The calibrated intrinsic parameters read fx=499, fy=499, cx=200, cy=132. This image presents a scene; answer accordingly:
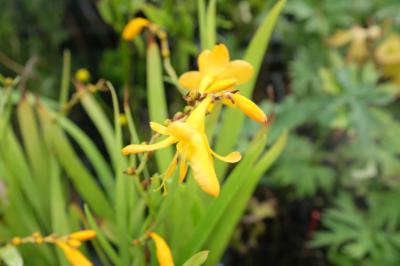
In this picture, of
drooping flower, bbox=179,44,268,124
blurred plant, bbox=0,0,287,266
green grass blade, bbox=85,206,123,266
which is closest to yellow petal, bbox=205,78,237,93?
drooping flower, bbox=179,44,268,124

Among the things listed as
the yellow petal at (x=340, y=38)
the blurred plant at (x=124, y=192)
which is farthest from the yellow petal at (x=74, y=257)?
the yellow petal at (x=340, y=38)

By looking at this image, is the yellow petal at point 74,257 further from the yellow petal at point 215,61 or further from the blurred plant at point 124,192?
the yellow petal at point 215,61

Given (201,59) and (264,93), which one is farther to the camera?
(264,93)

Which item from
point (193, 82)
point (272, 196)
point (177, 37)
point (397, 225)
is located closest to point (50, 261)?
point (193, 82)

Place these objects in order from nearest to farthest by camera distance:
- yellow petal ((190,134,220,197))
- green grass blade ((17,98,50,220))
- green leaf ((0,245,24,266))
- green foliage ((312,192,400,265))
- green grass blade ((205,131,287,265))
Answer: yellow petal ((190,134,220,197)), green leaf ((0,245,24,266)), green grass blade ((205,131,287,265)), green grass blade ((17,98,50,220)), green foliage ((312,192,400,265))

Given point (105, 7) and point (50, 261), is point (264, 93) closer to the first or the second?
point (105, 7)

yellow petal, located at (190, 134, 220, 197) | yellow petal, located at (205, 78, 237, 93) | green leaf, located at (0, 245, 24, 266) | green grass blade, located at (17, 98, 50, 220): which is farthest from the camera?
green grass blade, located at (17, 98, 50, 220)

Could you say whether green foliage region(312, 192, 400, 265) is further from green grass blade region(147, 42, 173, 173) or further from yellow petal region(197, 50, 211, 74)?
yellow petal region(197, 50, 211, 74)
